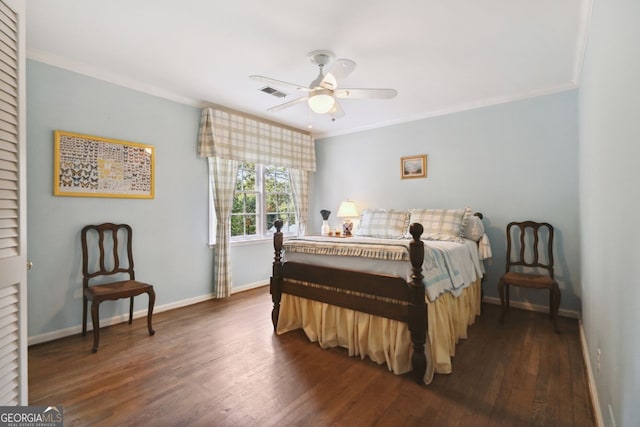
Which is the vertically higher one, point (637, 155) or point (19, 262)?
point (637, 155)

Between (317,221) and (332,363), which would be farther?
(317,221)

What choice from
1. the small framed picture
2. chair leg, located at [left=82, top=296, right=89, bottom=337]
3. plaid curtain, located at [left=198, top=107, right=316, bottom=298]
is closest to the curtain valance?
plaid curtain, located at [left=198, top=107, right=316, bottom=298]

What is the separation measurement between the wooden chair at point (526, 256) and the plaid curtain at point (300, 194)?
2.96 metres

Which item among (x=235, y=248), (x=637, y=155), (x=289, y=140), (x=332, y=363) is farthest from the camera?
(x=289, y=140)

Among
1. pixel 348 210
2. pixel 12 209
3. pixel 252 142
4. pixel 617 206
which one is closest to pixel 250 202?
pixel 252 142

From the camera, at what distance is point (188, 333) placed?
2.85 metres

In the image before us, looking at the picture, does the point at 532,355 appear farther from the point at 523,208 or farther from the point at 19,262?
the point at 19,262

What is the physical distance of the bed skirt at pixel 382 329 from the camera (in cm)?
213

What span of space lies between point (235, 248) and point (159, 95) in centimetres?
204

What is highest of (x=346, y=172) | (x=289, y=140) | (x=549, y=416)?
(x=289, y=140)

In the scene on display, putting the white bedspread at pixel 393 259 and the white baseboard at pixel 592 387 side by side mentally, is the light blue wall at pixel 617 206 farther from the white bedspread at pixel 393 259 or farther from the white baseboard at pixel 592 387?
the white bedspread at pixel 393 259

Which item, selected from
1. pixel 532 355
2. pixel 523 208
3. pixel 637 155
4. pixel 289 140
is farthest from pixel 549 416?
pixel 289 140

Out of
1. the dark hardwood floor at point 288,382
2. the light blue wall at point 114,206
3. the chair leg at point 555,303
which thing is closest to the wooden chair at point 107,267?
the light blue wall at point 114,206

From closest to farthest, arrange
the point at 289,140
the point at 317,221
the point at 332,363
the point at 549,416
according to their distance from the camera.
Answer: the point at 549,416 < the point at 332,363 < the point at 289,140 < the point at 317,221
